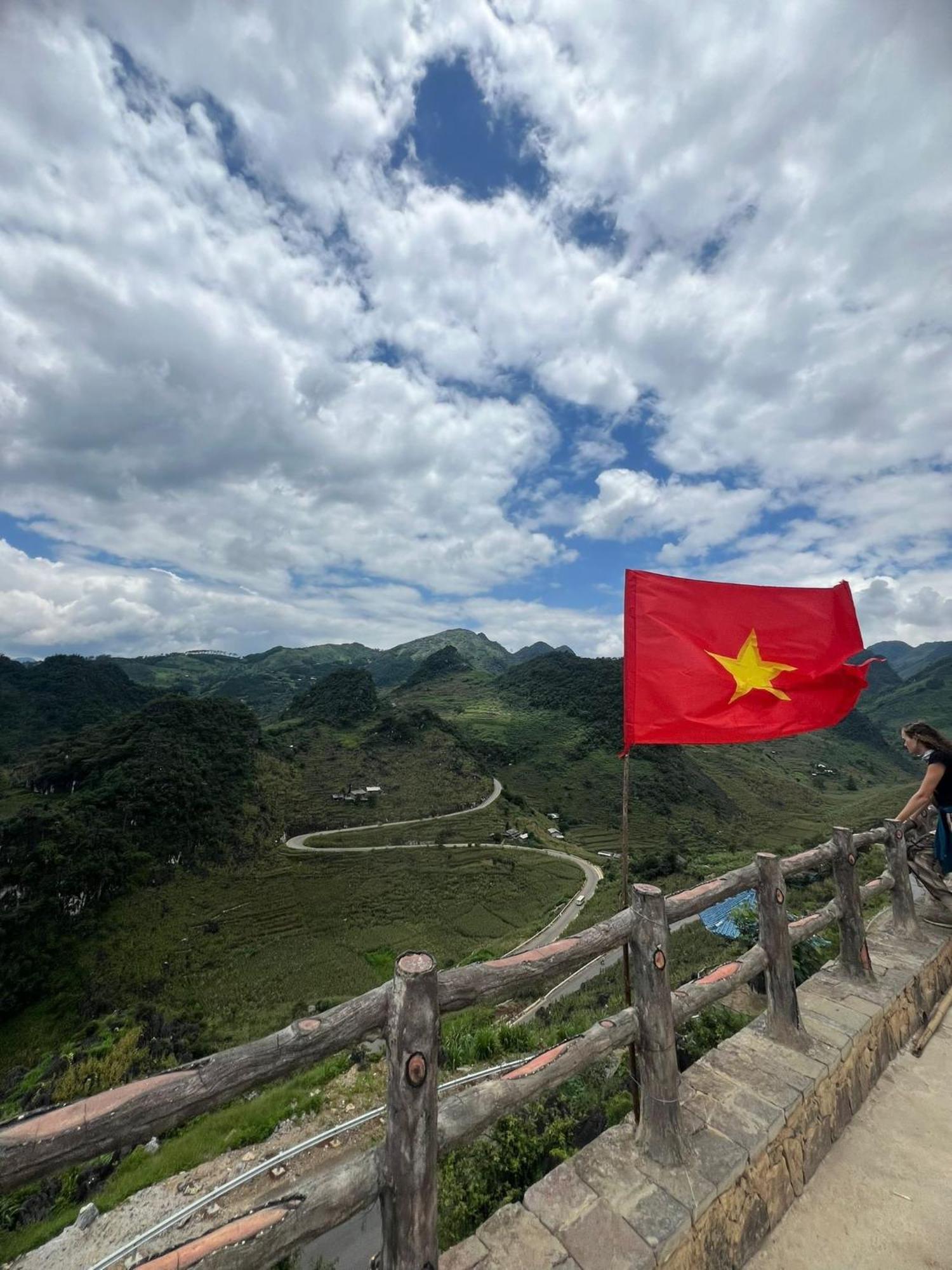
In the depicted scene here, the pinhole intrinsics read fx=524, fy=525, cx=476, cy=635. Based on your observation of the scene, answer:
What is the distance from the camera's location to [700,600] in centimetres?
468

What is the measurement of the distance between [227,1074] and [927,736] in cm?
662

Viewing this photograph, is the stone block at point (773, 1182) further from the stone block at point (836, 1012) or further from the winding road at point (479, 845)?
the winding road at point (479, 845)

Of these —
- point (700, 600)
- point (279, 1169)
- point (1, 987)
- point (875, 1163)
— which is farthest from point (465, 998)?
point (1, 987)

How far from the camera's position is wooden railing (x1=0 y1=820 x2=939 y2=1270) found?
5.63ft

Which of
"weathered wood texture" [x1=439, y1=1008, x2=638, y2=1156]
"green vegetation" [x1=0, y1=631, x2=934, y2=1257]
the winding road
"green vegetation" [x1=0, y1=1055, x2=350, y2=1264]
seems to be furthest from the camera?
the winding road

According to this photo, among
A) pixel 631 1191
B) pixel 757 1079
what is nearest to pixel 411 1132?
pixel 631 1191

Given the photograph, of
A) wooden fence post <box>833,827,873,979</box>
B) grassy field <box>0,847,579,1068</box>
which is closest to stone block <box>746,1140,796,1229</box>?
wooden fence post <box>833,827,873,979</box>

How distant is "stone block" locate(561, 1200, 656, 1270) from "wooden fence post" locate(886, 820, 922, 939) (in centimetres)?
495

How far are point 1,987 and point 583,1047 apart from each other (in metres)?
56.6

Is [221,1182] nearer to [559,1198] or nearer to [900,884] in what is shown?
[559,1198]

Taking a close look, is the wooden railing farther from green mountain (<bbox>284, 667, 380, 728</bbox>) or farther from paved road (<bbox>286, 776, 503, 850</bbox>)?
green mountain (<bbox>284, 667, 380, 728</bbox>)

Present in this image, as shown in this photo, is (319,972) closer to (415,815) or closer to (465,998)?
(415,815)

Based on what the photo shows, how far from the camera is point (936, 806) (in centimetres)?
527

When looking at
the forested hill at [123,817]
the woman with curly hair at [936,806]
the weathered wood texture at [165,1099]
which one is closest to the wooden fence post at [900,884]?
the woman with curly hair at [936,806]
